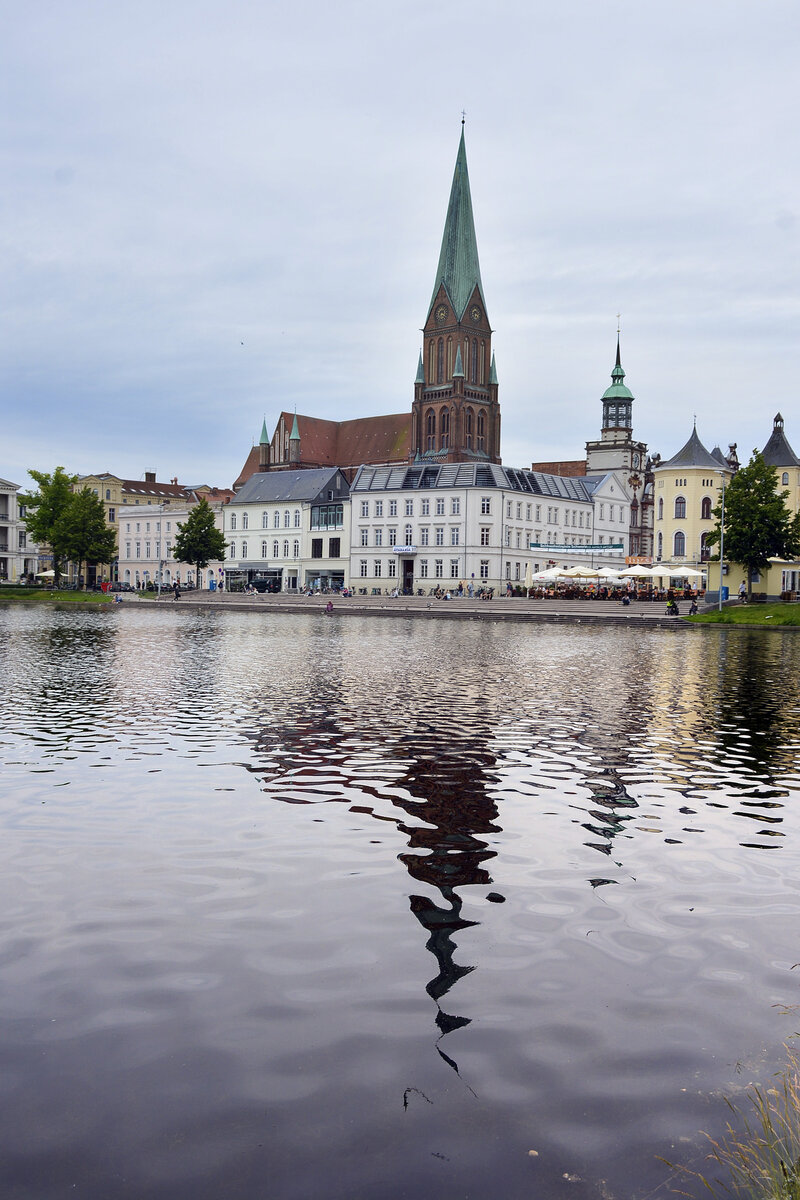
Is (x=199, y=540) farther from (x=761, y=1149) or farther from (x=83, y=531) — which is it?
(x=761, y=1149)

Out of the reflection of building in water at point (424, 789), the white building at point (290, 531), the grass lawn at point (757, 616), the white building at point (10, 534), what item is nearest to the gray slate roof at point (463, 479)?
the white building at point (290, 531)

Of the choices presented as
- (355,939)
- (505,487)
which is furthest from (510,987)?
(505,487)

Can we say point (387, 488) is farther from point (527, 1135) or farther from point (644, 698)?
point (527, 1135)

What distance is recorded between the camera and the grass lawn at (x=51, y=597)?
94.8 m

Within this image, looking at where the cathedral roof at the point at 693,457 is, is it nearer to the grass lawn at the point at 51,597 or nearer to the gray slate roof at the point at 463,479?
the gray slate roof at the point at 463,479

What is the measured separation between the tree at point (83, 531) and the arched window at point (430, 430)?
45.7 metres

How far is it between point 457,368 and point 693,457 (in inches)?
1295

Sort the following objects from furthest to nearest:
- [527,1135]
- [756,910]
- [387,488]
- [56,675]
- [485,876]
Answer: [387,488], [56,675], [485,876], [756,910], [527,1135]

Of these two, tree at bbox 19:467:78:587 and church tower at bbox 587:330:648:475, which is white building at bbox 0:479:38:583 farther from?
church tower at bbox 587:330:648:475

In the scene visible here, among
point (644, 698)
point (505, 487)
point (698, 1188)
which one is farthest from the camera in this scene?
point (505, 487)

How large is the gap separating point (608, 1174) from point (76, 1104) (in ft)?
8.59

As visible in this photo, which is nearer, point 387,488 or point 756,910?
point 756,910

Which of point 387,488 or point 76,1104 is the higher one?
point 387,488

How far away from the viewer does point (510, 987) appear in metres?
6.65
